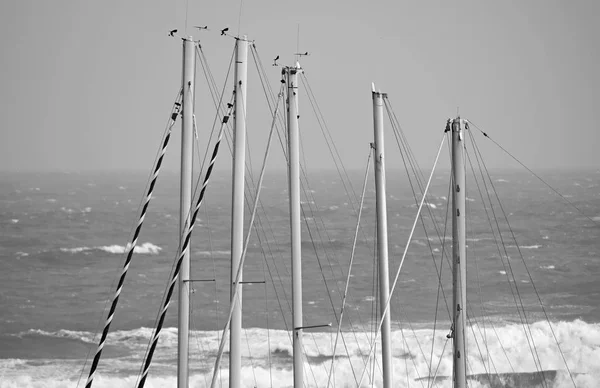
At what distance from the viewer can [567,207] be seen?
100 meters

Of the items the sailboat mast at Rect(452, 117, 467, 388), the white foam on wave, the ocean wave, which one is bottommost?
the white foam on wave

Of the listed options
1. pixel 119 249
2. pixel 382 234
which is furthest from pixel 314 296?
pixel 382 234

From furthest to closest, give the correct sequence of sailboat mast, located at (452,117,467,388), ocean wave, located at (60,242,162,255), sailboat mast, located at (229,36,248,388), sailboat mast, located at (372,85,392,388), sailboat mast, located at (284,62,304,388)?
1. ocean wave, located at (60,242,162,255)
2. sailboat mast, located at (372,85,392,388)
3. sailboat mast, located at (284,62,304,388)
4. sailboat mast, located at (229,36,248,388)
5. sailboat mast, located at (452,117,467,388)

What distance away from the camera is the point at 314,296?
56.8 metres

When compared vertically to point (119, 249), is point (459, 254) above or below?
above

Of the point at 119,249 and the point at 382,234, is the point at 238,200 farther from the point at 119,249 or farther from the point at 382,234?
the point at 119,249

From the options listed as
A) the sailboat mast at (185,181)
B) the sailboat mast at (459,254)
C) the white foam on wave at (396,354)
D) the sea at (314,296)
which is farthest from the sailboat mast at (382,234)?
the white foam on wave at (396,354)

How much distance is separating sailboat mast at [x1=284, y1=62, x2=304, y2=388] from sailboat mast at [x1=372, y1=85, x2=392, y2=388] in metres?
1.37

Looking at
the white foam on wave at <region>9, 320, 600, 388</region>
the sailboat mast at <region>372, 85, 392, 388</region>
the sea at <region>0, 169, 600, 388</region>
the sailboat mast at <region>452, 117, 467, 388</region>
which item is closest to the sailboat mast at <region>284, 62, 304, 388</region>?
the sea at <region>0, 169, 600, 388</region>

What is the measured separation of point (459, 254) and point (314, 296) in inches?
1649

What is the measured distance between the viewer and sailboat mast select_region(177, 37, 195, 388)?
57.0 feet

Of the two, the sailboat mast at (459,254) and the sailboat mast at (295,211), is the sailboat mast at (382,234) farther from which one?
the sailboat mast at (459,254)

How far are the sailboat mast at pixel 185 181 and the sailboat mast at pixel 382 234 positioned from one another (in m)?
3.34

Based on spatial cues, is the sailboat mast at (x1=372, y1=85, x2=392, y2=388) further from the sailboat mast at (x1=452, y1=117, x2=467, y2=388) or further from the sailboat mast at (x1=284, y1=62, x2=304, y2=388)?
Answer: the sailboat mast at (x1=452, y1=117, x2=467, y2=388)
